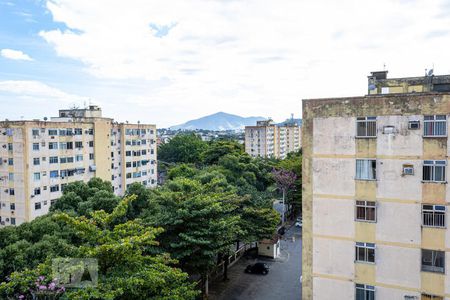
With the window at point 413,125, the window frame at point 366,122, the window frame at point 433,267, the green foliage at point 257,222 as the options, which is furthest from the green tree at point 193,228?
the window at point 413,125

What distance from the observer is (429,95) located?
43.7ft

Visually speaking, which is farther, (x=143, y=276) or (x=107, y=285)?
(x=143, y=276)

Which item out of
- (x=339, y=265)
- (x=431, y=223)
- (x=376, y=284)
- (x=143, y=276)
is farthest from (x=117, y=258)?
(x=431, y=223)

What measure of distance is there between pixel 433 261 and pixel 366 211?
9.67ft

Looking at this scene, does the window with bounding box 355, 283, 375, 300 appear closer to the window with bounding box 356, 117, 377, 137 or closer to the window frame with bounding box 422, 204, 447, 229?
the window frame with bounding box 422, 204, 447, 229

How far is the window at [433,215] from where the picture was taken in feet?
44.4

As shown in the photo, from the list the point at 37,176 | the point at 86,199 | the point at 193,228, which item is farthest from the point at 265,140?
the point at 193,228

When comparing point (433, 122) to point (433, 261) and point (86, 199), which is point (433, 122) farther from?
point (86, 199)

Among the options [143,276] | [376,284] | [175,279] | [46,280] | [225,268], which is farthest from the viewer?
[225,268]

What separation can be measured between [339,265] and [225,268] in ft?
36.1

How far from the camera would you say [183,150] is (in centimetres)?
7494

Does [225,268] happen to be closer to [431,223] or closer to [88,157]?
[431,223]

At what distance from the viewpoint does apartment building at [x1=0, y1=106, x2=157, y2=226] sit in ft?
106

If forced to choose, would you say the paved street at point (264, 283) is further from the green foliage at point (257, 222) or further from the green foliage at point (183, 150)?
the green foliage at point (183, 150)
